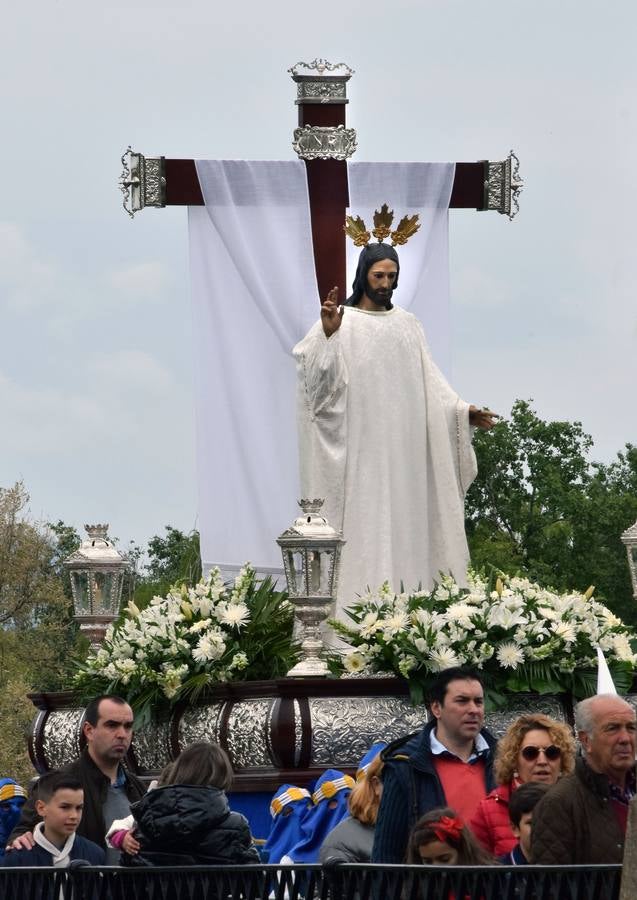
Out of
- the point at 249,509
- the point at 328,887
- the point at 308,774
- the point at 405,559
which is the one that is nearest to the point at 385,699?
the point at 308,774

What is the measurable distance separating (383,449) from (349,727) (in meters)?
3.36

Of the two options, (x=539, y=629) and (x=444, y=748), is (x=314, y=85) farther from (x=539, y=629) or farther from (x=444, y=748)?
(x=444, y=748)

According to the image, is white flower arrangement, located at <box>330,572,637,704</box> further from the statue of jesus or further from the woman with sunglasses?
the woman with sunglasses

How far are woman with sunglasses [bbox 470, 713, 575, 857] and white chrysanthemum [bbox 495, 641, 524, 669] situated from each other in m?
3.34

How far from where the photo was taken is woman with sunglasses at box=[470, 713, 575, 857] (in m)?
9.01

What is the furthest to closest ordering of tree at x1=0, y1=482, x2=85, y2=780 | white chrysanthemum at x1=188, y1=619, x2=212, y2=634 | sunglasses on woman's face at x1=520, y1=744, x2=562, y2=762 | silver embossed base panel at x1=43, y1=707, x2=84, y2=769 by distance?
tree at x1=0, y1=482, x2=85, y2=780
silver embossed base panel at x1=43, y1=707, x2=84, y2=769
white chrysanthemum at x1=188, y1=619, x2=212, y2=634
sunglasses on woman's face at x1=520, y1=744, x2=562, y2=762

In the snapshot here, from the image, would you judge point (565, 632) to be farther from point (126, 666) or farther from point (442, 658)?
point (126, 666)

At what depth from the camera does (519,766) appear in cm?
923

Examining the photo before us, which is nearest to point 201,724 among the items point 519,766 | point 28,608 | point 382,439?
point 382,439

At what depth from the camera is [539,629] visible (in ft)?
42.4

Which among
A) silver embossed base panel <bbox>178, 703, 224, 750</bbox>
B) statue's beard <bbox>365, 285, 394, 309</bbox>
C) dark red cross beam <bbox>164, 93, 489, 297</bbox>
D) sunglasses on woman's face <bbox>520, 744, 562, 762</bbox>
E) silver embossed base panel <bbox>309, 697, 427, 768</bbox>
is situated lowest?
sunglasses on woman's face <bbox>520, 744, 562, 762</bbox>

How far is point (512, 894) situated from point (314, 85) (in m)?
10.5

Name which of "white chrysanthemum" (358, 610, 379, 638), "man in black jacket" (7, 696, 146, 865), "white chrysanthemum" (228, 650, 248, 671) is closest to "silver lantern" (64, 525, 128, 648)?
"white chrysanthemum" (228, 650, 248, 671)

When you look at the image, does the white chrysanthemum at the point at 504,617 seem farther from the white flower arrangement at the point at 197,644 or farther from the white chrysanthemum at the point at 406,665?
the white flower arrangement at the point at 197,644
